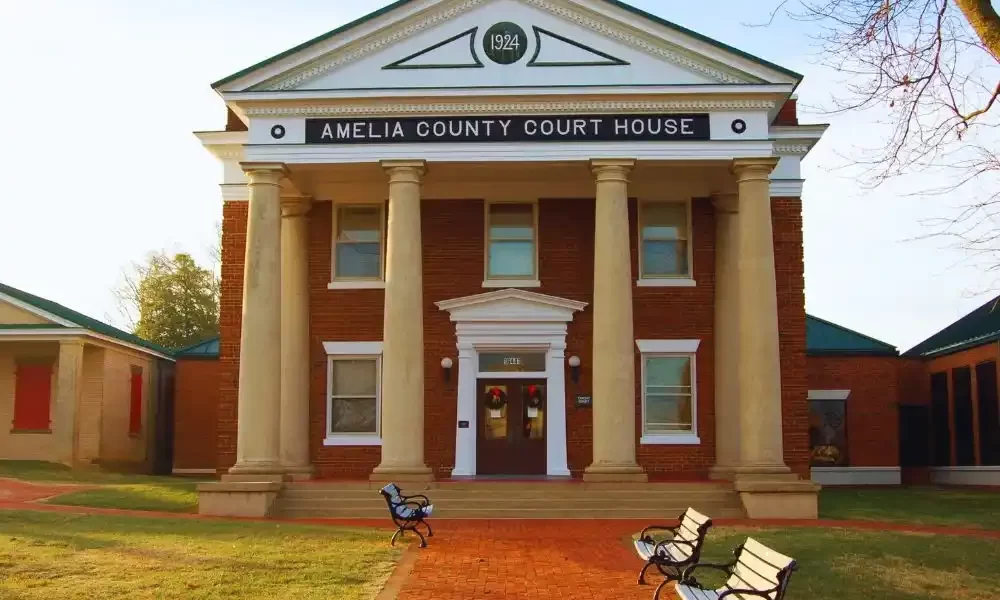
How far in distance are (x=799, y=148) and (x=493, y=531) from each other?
41.4 ft

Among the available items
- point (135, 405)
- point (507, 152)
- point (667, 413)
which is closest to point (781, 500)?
point (667, 413)

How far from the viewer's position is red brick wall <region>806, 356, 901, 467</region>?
33594 mm

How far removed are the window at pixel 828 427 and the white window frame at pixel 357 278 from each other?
46.8ft

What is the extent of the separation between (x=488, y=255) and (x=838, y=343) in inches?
550

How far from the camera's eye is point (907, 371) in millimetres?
36281

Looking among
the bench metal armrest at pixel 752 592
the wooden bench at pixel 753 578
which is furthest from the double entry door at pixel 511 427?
the bench metal armrest at pixel 752 592

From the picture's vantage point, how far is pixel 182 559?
14.0 m

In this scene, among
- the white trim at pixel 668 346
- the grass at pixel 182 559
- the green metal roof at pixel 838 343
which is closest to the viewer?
the grass at pixel 182 559

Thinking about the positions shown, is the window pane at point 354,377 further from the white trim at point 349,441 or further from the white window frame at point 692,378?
the white window frame at point 692,378

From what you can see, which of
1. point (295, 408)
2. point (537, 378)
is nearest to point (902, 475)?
point (537, 378)

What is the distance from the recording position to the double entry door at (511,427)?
26406 millimetres

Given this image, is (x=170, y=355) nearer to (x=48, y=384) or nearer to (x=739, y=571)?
(x=48, y=384)

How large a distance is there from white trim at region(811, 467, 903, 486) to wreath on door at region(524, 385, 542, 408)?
11.0 metres

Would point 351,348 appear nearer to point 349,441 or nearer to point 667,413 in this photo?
point 349,441
